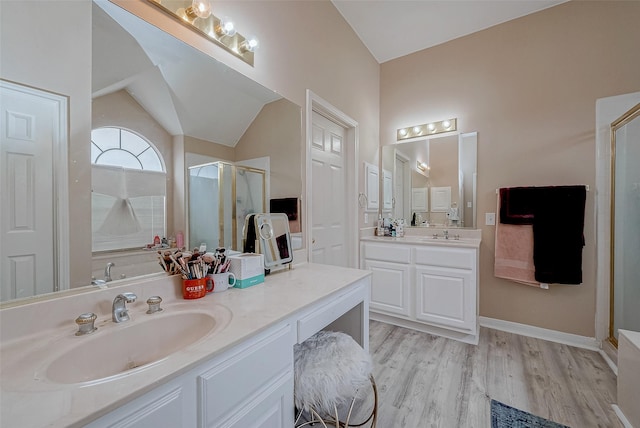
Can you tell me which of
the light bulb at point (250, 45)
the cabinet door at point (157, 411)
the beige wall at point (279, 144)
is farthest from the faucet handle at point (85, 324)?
the light bulb at point (250, 45)

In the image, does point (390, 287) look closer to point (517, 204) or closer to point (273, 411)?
point (517, 204)

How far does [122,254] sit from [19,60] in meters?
0.66

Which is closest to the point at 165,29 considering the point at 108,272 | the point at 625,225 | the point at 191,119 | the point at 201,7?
the point at 201,7

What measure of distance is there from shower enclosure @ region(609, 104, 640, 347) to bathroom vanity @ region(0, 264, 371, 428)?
2414mm

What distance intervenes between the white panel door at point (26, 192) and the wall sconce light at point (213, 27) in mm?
646

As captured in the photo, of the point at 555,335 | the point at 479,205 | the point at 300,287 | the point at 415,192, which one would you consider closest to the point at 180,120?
the point at 300,287

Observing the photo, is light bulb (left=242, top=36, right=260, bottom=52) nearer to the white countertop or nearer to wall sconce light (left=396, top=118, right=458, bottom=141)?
the white countertop

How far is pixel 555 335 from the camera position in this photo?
2242 millimetres

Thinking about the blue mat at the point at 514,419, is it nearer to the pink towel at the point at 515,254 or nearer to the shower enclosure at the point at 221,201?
the pink towel at the point at 515,254

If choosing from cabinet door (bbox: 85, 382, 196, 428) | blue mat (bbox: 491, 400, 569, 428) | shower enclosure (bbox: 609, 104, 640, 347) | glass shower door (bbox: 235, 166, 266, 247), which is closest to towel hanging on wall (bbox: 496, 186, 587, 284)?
shower enclosure (bbox: 609, 104, 640, 347)

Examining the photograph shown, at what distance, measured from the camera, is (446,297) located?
2.23 m

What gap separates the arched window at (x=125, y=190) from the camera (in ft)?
3.00

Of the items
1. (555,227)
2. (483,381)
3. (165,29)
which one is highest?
(165,29)

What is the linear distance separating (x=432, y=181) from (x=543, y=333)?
1.69 metres
